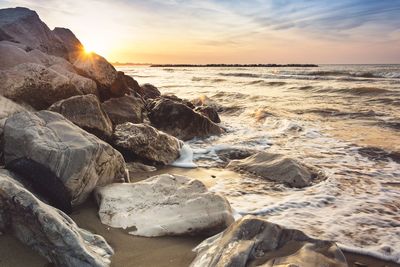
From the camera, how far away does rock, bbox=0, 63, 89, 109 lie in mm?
5062

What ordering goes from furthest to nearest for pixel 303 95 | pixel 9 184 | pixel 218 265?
pixel 303 95, pixel 9 184, pixel 218 265

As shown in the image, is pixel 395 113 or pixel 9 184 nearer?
pixel 9 184

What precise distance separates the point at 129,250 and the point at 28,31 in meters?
7.64

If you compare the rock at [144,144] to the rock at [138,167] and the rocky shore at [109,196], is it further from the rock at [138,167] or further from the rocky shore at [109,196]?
the rock at [138,167]

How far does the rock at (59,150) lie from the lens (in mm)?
3027

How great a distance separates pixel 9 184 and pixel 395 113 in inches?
398

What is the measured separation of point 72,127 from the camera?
11.4 feet

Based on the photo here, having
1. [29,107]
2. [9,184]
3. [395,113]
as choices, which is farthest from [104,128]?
[395,113]

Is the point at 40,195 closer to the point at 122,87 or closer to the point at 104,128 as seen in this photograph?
the point at 104,128

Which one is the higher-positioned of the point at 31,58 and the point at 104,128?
the point at 31,58

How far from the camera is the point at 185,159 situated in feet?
18.3

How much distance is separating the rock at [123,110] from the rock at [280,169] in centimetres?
231

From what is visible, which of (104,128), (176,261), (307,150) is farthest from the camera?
(307,150)

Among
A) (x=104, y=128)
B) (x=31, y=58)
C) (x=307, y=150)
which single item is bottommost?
(x=307, y=150)
